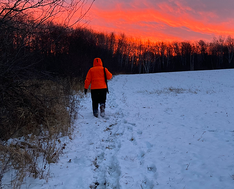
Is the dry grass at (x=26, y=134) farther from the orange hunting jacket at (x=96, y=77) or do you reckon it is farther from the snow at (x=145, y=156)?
the orange hunting jacket at (x=96, y=77)

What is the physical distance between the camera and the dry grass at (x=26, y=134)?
7.88 feet

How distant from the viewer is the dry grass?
94.6 inches

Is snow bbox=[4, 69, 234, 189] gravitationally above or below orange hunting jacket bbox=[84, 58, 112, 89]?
below

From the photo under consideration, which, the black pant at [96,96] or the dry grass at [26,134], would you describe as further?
the black pant at [96,96]

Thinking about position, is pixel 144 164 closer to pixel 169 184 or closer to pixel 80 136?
pixel 169 184

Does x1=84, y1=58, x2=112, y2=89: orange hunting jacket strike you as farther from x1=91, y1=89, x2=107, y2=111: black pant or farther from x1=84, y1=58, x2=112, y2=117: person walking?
x1=91, y1=89, x2=107, y2=111: black pant

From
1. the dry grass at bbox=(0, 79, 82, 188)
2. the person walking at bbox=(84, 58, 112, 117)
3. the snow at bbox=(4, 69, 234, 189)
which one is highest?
the person walking at bbox=(84, 58, 112, 117)

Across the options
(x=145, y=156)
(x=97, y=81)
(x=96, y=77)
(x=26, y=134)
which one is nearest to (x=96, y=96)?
(x=97, y=81)

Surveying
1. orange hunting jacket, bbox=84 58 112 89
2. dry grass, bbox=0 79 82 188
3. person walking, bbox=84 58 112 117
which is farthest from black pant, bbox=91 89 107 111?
dry grass, bbox=0 79 82 188

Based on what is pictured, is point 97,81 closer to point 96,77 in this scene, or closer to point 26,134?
point 96,77

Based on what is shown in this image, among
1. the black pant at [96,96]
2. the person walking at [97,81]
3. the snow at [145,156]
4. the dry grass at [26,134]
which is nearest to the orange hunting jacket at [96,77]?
the person walking at [97,81]

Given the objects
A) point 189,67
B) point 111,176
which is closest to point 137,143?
point 111,176

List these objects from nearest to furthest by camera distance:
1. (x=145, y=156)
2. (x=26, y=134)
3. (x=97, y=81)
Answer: (x=145, y=156) < (x=26, y=134) < (x=97, y=81)

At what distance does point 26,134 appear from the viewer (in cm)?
357
